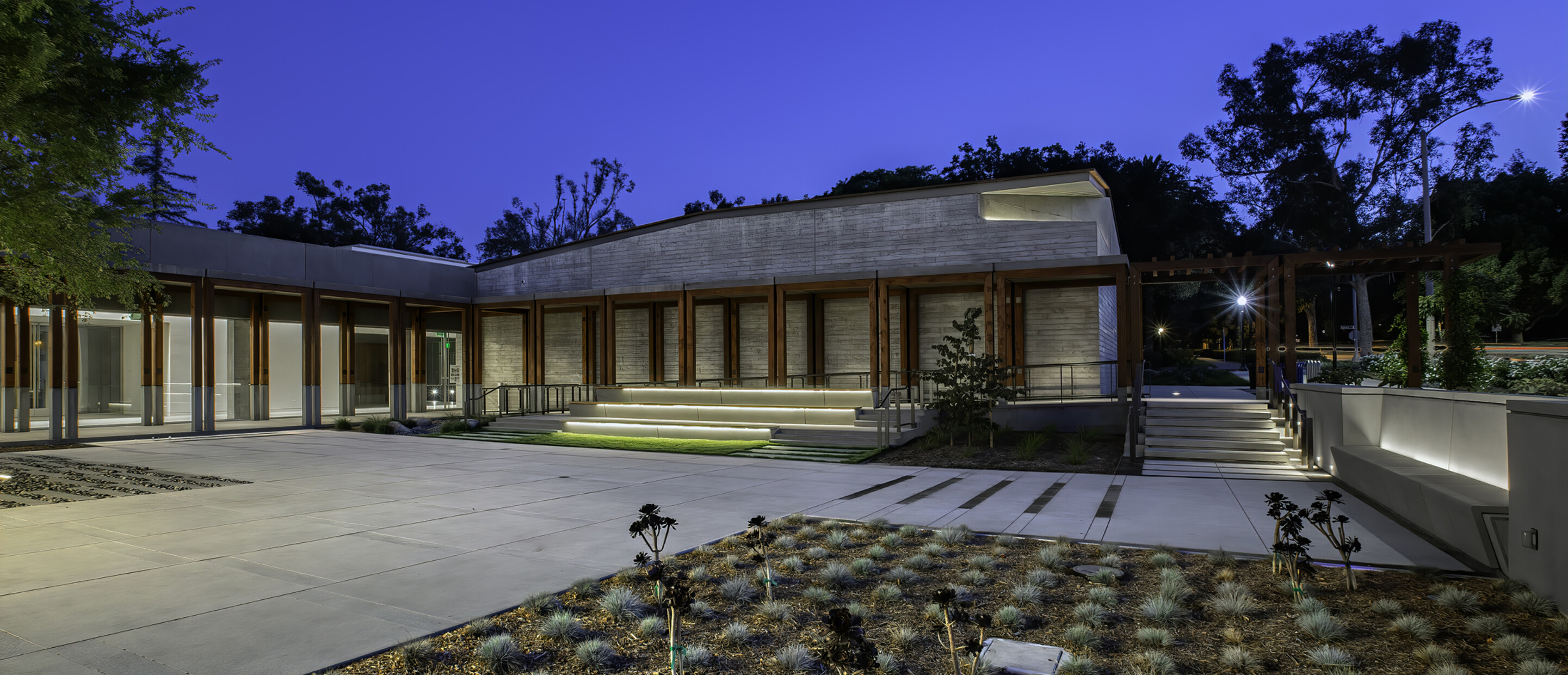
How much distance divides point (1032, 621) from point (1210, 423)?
11.2 metres

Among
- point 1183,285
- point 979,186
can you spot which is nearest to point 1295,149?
point 1183,285

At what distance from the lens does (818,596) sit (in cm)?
510

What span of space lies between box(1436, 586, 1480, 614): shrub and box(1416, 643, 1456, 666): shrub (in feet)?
2.92

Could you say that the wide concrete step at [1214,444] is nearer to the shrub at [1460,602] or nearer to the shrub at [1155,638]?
→ the shrub at [1460,602]

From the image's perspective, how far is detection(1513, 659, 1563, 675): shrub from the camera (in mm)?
3572

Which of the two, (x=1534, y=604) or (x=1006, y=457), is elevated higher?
(x=1534, y=604)

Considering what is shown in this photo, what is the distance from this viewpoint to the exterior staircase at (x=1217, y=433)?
1248 cm

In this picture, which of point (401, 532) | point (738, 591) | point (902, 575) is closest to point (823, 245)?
point (401, 532)

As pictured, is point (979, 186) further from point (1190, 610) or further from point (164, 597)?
point (164, 597)

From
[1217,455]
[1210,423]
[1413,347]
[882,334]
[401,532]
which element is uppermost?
[882,334]

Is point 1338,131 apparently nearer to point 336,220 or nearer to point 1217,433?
point 1217,433

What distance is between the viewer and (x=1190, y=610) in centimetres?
474

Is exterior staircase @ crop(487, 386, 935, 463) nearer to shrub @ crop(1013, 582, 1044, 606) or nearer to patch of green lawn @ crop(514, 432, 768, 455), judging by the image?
patch of green lawn @ crop(514, 432, 768, 455)

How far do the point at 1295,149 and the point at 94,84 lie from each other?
1938 inches
